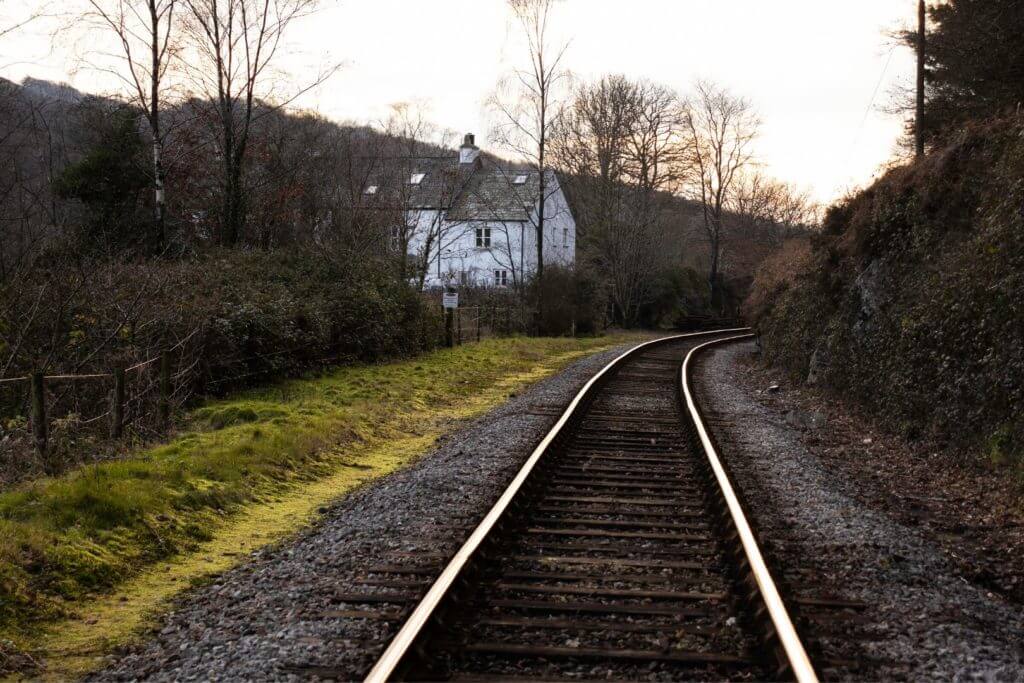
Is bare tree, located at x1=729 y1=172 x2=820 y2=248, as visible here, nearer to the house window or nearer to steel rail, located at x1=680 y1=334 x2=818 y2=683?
the house window

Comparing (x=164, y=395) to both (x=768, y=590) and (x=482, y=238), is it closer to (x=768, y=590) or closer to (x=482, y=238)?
(x=768, y=590)

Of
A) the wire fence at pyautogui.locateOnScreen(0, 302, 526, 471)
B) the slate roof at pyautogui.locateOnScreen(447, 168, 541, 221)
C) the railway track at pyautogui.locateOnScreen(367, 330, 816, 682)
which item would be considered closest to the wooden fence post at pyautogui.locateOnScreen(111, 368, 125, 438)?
the wire fence at pyautogui.locateOnScreen(0, 302, 526, 471)

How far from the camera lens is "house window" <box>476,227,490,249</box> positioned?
49.1m

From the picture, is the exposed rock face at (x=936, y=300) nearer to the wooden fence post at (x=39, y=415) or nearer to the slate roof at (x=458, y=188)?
the wooden fence post at (x=39, y=415)

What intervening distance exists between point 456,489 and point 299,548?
6.33 ft

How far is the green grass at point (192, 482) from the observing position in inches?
207

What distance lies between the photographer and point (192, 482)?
24.5 ft

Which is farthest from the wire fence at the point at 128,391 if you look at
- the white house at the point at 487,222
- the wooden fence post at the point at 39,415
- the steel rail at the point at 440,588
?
the white house at the point at 487,222

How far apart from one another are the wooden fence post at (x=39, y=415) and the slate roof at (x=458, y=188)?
96.2 feet

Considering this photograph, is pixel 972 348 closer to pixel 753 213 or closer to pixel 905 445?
pixel 905 445

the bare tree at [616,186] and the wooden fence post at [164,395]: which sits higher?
the bare tree at [616,186]

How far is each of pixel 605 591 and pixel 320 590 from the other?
1650 millimetres

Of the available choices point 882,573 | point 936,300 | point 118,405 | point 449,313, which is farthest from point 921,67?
point 118,405

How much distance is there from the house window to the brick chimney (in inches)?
219
